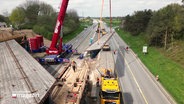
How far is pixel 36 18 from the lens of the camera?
92312mm

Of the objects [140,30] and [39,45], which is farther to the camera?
[140,30]

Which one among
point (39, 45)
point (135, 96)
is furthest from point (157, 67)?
point (39, 45)

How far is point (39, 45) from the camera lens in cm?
4622

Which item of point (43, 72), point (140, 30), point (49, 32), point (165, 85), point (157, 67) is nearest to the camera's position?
point (43, 72)

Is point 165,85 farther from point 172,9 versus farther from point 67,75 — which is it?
point 172,9

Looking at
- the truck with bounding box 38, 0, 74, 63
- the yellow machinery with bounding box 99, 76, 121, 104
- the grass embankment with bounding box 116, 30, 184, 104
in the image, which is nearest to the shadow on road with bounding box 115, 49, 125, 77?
the grass embankment with bounding box 116, 30, 184, 104

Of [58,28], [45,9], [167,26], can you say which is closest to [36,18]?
[45,9]

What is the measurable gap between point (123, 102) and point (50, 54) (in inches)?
834

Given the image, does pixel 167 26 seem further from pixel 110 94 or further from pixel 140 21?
pixel 110 94

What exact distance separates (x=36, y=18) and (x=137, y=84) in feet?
245

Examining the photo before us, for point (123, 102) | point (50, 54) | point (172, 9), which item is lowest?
point (123, 102)

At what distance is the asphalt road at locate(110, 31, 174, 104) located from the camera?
23.1 m

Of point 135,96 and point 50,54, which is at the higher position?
point 50,54

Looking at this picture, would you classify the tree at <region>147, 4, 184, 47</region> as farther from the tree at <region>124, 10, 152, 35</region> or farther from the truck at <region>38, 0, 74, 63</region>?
the truck at <region>38, 0, 74, 63</region>
